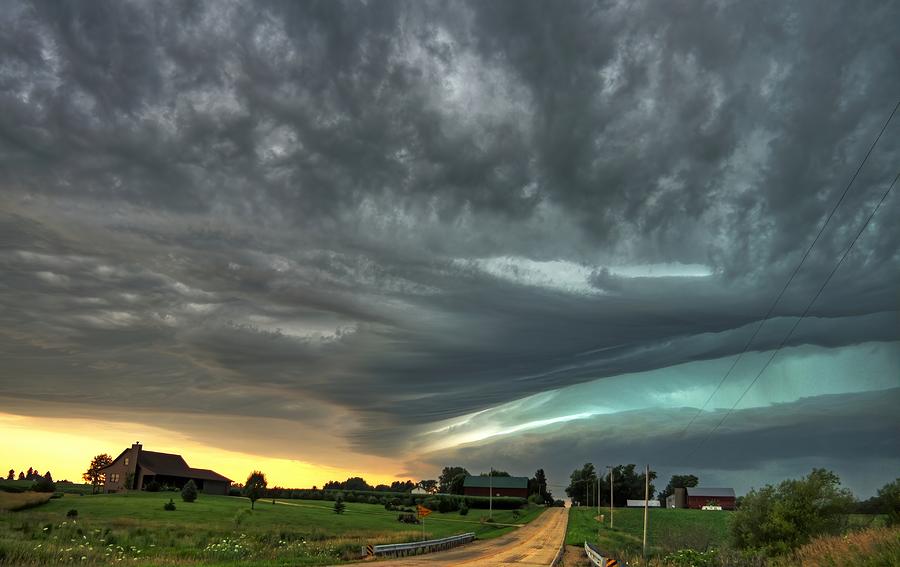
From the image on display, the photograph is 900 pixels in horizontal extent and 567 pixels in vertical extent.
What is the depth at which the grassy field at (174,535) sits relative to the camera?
1328 inches

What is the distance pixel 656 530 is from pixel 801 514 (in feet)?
184

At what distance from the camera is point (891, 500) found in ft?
145

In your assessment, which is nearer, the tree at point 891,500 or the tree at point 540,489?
the tree at point 891,500

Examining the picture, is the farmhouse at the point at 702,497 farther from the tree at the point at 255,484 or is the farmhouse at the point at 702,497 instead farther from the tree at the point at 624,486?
the tree at the point at 255,484

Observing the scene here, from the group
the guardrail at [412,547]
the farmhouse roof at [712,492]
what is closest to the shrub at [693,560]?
the guardrail at [412,547]

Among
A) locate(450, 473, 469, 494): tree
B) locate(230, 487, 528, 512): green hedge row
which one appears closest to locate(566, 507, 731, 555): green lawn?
locate(230, 487, 528, 512): green hedge row

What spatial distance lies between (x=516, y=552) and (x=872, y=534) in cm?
2723

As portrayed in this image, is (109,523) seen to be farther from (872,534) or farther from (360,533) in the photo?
(872,534)

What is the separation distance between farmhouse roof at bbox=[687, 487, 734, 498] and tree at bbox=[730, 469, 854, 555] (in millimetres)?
133382

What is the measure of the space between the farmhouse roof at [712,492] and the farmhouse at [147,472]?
4635 inches

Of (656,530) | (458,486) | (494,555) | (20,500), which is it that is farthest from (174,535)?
(458,486)

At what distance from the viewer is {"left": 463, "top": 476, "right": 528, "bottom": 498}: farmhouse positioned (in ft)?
551

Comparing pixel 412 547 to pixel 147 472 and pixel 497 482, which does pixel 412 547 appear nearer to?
pixel 147 472

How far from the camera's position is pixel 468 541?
5762 centimetres
